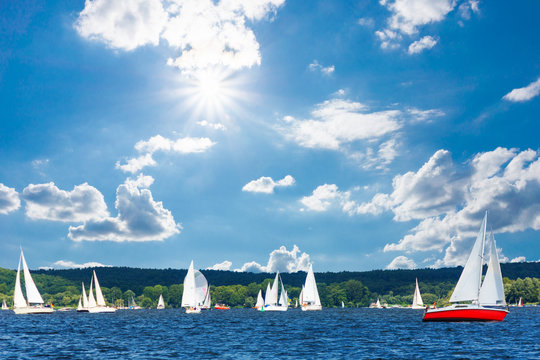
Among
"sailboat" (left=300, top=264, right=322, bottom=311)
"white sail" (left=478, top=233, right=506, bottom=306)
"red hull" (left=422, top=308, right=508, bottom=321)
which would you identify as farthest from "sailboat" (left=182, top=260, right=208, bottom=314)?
"white sail" (left=478, top=233, right=506, bottom=306)

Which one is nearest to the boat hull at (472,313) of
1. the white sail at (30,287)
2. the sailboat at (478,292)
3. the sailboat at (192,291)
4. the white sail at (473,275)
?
the sailboat at (478,292)

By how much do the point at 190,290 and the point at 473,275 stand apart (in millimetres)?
86106

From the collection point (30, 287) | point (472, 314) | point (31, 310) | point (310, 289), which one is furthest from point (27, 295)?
point (472, 314)

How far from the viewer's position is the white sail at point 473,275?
7638 cm

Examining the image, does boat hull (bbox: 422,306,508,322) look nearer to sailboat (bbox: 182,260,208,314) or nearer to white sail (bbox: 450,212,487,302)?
white sail (bbox: 450,212,487,302)

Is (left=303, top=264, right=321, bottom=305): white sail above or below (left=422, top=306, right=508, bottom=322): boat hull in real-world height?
above

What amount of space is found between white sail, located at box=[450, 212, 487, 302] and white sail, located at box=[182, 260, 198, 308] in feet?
258

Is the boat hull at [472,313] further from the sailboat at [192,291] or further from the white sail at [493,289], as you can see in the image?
the sailboat at [192,291]

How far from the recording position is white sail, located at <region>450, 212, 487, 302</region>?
76375mm

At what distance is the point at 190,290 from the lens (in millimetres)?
143875

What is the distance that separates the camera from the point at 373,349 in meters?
46.6

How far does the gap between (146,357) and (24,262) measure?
92647 millimetres

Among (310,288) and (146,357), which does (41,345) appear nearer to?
(146,357)

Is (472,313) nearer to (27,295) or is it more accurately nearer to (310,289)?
(310,289)
